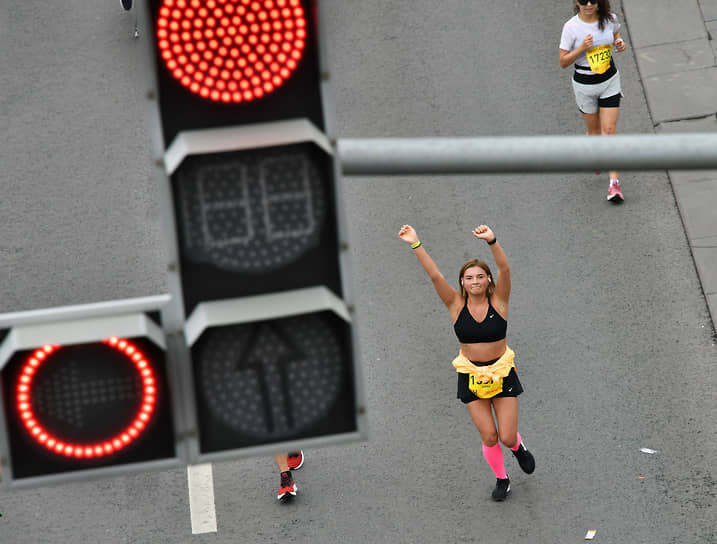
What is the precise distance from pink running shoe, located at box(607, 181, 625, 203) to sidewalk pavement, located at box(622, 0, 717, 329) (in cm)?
58

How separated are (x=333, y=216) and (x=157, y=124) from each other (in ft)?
1.60

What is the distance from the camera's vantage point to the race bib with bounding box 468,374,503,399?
29.1 ft

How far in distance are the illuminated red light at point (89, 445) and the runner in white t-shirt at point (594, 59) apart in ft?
28.8

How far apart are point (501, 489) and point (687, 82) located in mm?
5745

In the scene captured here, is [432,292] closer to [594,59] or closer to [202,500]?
[594,59]

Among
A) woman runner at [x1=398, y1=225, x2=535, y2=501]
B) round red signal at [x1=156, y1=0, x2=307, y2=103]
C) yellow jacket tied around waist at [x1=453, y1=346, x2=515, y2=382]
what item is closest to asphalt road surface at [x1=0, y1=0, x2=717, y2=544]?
woman runner at [x1=398, y1=225, x2=535, y2=501]

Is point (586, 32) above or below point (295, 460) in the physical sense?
above

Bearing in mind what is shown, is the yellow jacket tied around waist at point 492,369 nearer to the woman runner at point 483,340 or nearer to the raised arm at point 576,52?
the woman runner at point 483,340

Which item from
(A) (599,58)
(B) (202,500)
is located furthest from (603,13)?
(B) (202,500)

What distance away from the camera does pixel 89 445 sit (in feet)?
10.6

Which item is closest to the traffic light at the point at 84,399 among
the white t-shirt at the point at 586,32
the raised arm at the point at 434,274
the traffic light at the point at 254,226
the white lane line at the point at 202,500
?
the traffic light at the point at 254,226

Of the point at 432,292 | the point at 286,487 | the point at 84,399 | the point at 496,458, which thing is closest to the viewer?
the point at 84,399

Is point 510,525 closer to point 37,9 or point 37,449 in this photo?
point 37,449

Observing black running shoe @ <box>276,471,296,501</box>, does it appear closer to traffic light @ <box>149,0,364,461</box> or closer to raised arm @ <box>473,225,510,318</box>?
raised arm @ <box>473,225,510,318</box>
